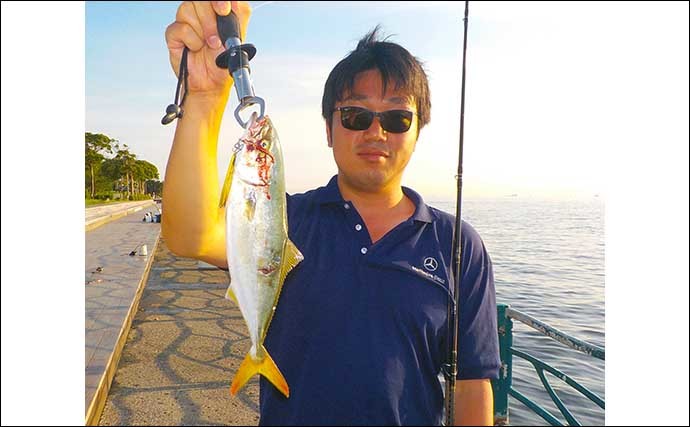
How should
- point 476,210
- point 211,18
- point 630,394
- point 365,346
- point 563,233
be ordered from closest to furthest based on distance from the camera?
point 211,18
point 365,346
point 630,394
point 563,233
point 476,210

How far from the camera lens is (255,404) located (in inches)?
183

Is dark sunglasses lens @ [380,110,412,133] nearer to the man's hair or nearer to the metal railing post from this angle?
the man's hair

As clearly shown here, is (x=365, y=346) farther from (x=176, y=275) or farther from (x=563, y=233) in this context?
(x=563, y=233)

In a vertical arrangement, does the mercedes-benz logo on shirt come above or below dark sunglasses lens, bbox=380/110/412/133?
below

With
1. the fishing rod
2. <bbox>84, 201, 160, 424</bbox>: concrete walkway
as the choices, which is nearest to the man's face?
the fishing rod

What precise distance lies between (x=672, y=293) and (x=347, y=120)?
2328 millimetres

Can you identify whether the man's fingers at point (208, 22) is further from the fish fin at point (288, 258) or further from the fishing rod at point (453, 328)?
the fishing rod at point (453, 328)

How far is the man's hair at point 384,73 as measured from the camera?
6.48 feet

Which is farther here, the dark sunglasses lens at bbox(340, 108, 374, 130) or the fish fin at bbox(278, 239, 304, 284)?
the dark sunglasses lens at bbox(340, 108, 374, 130)

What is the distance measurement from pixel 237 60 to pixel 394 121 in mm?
666

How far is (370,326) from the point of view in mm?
1741

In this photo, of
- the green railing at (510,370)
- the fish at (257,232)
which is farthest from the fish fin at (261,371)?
the green railing at (510,370)

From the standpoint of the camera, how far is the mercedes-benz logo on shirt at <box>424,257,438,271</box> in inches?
73.7

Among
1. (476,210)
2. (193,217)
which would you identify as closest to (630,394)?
(193,217)
